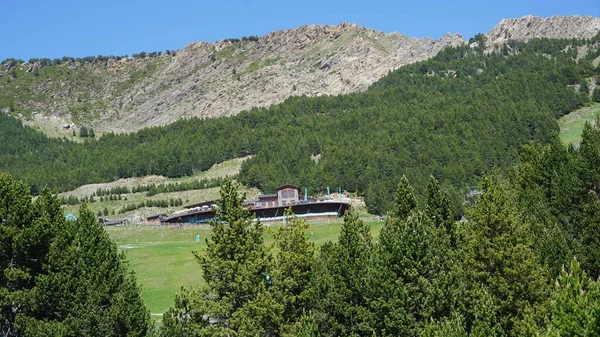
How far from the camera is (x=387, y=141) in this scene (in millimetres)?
144125

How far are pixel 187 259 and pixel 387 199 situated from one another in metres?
44.0

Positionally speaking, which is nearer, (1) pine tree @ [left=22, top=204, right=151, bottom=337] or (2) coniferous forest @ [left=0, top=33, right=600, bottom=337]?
(2) coniferous forest @ [left=0, top=33, right=600, bottom=337]

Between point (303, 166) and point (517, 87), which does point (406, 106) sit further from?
point (303, 166)

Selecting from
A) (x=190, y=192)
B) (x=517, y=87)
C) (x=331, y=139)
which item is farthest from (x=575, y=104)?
(x=190, y=192)

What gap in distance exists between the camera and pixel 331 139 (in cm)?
16288

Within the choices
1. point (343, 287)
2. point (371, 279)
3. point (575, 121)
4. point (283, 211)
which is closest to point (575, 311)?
point (371, 279)

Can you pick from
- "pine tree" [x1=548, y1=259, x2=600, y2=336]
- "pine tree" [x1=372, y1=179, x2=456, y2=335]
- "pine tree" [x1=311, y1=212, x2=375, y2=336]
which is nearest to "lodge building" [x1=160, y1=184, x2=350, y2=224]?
"pine tree" [x1=311, y1=212, x2=375, y2=336]

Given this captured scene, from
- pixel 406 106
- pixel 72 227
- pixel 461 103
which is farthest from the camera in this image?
pixel 406 106

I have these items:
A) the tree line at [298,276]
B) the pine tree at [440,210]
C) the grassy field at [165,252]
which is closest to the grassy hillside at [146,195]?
the grassy field at [165,252]

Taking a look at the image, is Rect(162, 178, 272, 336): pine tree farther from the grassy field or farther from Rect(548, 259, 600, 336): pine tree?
Rect(548, 259, 600, 336): pine tree

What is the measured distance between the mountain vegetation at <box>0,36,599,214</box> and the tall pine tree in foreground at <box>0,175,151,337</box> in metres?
66.6

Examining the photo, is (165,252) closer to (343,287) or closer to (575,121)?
(343,287)

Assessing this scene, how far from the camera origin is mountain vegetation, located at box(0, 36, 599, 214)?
124625mm

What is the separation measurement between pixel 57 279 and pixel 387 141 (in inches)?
4479
